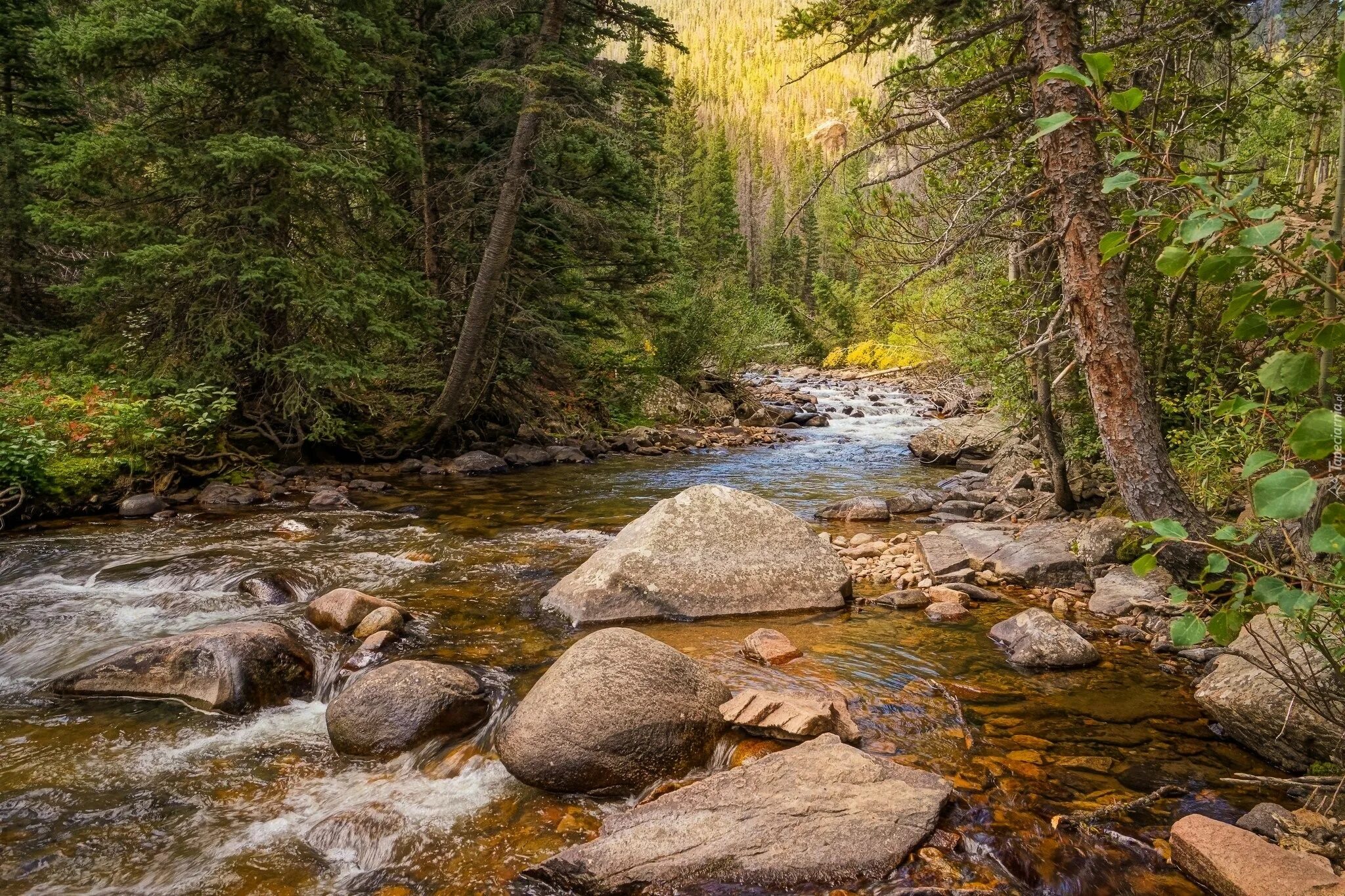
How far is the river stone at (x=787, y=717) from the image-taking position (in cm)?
412

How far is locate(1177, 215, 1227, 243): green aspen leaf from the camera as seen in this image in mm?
1363

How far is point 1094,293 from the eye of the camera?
5.19m

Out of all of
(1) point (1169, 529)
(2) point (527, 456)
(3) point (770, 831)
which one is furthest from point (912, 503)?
(1) point (1169, 529)

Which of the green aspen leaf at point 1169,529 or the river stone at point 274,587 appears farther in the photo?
the river stone at point 274,587

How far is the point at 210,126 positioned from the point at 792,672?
1098 centimetres

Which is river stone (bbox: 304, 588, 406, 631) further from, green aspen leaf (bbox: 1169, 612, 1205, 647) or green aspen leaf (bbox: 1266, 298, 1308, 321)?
green aspen leaf (bbox: 1266, 298, 1308, 321)

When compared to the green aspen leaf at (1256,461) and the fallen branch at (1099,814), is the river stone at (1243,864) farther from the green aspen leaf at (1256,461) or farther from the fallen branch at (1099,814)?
the green aspen leaf at (1256,461)

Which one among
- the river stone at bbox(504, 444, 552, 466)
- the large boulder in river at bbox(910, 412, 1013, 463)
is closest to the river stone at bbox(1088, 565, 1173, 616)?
the large boulder in river at bbox(910, 412, 1013, 463)

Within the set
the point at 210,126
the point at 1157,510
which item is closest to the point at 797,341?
the point at 210,126

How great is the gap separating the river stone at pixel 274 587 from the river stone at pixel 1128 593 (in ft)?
22.9

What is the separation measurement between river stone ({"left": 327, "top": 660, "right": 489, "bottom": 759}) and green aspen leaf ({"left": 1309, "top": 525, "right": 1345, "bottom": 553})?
4.17m

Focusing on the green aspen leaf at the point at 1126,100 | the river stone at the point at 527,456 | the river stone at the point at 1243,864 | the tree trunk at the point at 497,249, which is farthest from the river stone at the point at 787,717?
the river stone at the point at 527,456

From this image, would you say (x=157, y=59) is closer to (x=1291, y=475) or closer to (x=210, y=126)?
(x=210, y=126)

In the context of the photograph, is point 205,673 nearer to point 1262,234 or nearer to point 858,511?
point 1262,234
